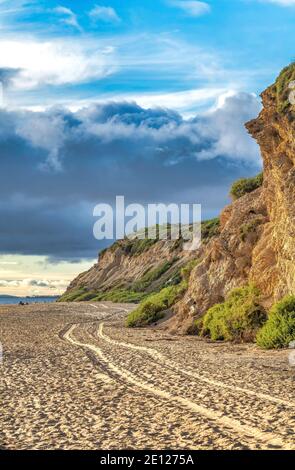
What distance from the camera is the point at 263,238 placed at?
1144 inches

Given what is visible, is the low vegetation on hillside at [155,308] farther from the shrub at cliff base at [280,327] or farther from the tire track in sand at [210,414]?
the tire track in sand at [210,414]

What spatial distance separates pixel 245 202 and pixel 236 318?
9039 millimetres

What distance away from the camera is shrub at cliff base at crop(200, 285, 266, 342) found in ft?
85.5

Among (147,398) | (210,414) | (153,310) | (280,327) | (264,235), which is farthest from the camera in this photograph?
(153,310)

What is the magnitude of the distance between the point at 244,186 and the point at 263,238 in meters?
9.04

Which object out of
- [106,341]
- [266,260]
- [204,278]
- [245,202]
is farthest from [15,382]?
[245,202]

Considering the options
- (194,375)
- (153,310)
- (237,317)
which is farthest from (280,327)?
(153,310)

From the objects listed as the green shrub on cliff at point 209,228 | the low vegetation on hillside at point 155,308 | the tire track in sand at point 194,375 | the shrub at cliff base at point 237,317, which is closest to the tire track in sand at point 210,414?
the tire track in sand at point 194,375

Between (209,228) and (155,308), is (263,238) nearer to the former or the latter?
(155,308)

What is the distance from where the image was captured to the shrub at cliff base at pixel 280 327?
2261 cm

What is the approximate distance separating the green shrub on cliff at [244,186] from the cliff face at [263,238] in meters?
2.19

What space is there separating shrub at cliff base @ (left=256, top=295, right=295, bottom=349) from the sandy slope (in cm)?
70
